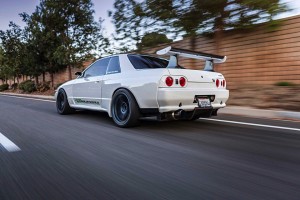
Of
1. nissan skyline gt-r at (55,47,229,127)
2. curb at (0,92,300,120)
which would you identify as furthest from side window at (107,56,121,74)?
curb at (0,92,300,120)

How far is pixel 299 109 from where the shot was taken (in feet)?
22.7

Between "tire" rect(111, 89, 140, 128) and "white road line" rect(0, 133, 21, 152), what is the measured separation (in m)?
1.85

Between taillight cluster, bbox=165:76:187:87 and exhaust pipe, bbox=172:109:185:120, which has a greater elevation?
taillight cluster, bbox=165:76:187:87

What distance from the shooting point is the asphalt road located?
2375mm

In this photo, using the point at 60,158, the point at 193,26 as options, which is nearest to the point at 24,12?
the point at 193,26

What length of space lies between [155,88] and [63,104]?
3715mm

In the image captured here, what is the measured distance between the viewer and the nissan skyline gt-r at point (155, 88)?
471 cm

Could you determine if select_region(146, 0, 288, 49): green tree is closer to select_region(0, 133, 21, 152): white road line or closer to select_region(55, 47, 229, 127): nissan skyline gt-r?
select_region(55, 47, 229, 127): nissan skyline gt-r

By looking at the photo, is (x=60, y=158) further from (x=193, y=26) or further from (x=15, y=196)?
(x=193, y=26)

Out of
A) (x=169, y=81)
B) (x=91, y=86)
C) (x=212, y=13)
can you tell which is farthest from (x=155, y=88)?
(x=212, y=13)

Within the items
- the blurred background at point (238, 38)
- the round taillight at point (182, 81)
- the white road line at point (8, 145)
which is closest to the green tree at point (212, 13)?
the blurred background at point (238, 38)

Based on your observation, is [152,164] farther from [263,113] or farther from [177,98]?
[263,113]

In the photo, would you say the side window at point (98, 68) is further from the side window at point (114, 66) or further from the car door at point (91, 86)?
the side window at point (114, 66)

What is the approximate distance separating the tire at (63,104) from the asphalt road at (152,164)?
89.7 inches
